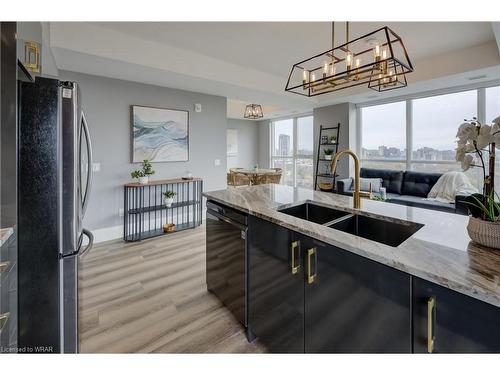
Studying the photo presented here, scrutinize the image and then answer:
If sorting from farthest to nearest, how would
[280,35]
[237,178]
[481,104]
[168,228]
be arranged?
[237,178] → [481,104] → [168,228] → [280,35]

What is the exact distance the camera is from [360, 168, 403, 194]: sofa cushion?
4.95 m

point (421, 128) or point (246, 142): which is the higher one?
point (246, 142)

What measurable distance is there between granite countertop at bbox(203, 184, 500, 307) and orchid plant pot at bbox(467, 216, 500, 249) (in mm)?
27

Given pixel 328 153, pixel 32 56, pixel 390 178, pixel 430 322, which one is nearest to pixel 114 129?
pixel 32 56

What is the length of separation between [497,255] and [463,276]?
11.5 inches

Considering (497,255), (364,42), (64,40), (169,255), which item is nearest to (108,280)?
(169,255)

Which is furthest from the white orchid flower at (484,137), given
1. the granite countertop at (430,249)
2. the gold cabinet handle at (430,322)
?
the gold cabinet handle at (430,322)

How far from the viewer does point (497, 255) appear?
0.93 m

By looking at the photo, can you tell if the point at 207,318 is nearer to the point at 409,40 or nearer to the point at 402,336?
the point at 402,336

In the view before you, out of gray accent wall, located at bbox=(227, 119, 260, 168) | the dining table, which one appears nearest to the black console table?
the dining table

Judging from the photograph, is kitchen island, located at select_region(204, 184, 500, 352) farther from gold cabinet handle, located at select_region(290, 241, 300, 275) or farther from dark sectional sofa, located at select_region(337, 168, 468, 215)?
dark sectional sofa, located at select_region(337, 168, 468, 215)

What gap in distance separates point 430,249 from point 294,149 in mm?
7344

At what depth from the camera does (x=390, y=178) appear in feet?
16.7

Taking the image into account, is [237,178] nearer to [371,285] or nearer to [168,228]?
[168,228]
